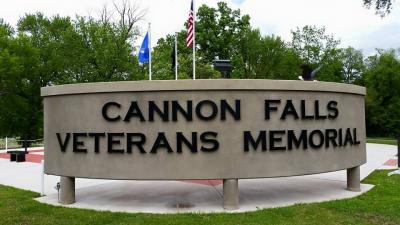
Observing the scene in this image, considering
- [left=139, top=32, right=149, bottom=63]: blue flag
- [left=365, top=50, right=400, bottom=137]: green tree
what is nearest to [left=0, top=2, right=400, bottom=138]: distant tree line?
[left=365, top=50, right=400, bottom=137]: green tree

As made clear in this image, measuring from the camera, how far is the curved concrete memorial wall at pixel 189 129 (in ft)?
32.8

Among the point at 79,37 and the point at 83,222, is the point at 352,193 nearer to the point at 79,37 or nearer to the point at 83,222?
the point at 83,222

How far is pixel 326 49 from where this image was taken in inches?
2603

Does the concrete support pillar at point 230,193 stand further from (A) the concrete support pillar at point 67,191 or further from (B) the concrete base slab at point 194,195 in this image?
(A) the concrete support pillar at point 67,191

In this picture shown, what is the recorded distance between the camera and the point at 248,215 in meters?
9.41

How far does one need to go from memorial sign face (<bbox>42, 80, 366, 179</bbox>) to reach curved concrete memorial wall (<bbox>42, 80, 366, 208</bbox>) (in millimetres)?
25

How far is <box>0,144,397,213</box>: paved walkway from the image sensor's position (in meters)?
10.7

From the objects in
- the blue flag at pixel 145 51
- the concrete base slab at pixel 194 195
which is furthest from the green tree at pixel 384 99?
the blue flag at pixel 145 51

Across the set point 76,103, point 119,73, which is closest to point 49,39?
point 119,73

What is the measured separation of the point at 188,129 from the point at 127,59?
109ft

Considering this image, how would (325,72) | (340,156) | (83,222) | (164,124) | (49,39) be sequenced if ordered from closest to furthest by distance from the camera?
1. (83,222)
2. (164,124)
3. (340,156)
4. (49,39)
5. (325,72)

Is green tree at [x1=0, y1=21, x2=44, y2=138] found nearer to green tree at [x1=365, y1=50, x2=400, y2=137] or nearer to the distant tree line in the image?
the distant tree line

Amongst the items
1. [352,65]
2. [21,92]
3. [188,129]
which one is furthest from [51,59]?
[352,65]

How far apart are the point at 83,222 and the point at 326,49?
6303 cm
